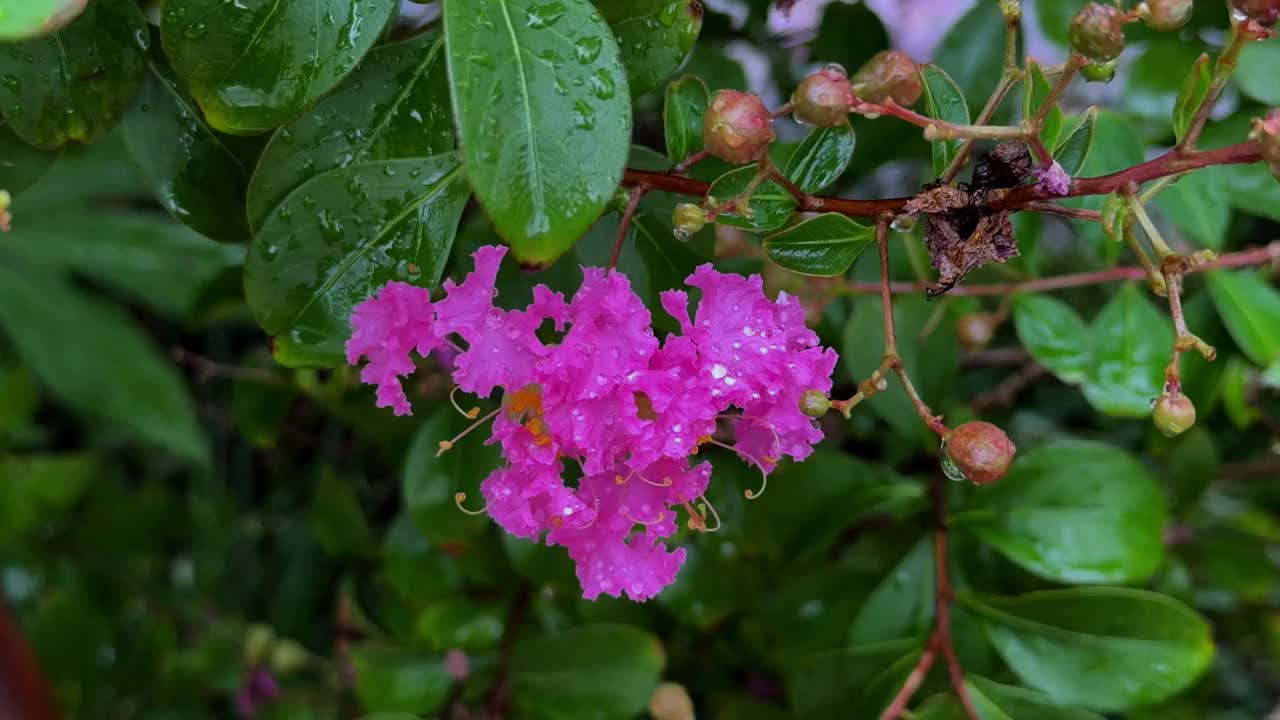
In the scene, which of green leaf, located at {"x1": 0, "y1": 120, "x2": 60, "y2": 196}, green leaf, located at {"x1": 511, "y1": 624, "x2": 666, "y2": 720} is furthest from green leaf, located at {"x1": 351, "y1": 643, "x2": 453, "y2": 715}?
green leaf, located at {"x1": 0, "y1": 120, "x2": 60, "y2": 196}

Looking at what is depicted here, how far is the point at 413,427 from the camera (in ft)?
3.37

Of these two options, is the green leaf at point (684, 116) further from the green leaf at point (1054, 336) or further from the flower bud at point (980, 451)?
the green leaf at point (1054, 336)

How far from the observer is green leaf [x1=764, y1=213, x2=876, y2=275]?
567 millimetres

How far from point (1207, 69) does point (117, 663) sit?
1.60 meters

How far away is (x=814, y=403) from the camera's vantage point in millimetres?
559

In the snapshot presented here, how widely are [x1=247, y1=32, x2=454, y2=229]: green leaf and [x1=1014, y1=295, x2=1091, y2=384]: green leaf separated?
53cm

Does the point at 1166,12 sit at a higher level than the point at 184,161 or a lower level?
higher

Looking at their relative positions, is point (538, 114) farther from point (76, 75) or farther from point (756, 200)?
point (76, 75)

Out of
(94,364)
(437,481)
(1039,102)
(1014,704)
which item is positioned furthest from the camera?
(94,364)

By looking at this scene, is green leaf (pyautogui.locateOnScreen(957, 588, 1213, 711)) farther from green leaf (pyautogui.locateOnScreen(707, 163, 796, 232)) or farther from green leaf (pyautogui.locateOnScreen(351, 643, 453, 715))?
green leaf (pyautogui.locateOnScreen(351, 643, 453, 715))

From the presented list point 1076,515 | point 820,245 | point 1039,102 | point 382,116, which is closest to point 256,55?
point 382,116

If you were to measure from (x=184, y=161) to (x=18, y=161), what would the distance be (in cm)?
12

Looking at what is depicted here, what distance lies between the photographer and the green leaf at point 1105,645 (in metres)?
0.77

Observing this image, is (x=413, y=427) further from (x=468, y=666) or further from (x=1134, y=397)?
(x=1134, y=397)
